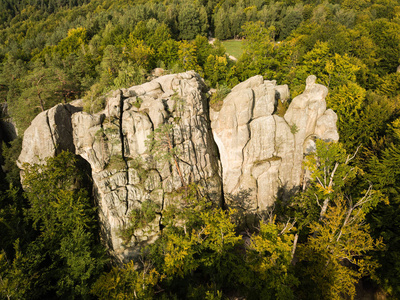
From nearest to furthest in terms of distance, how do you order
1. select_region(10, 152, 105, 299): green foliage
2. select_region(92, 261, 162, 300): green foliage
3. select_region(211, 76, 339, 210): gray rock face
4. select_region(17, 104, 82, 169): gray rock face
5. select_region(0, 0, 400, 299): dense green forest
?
1. select_region(92, 261, 162, 300): green foliage
2. select_region(0, 0, 400, 299): dense green forest
3. select_region(10, 152, 105, 299): green foliage
4. select_region(17, 104, 82, 169): gray rock face
5. select_region(211, 76, 339, 210): gray rock face

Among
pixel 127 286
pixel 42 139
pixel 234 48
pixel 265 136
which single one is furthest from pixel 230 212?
pixel 234 48

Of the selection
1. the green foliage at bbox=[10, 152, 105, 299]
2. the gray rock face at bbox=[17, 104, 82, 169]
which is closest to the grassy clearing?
the gray rock face at bbox=[17, 104, 82, 169]

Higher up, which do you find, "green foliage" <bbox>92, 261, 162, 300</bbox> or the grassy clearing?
the grassy clearing

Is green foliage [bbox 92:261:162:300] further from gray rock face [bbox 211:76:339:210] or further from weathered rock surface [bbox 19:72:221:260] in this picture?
gray rock face [bbox 211:76:339:210]

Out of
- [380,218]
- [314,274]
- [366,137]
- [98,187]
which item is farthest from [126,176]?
[366,137]

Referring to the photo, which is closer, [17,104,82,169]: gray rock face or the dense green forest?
the dense green forest

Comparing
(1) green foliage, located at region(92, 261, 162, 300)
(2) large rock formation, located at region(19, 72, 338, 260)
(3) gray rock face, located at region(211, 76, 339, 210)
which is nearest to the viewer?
(1) green foliage, located at region(92, 261, 162, 300)

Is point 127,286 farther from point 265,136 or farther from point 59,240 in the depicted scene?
point 265,136
